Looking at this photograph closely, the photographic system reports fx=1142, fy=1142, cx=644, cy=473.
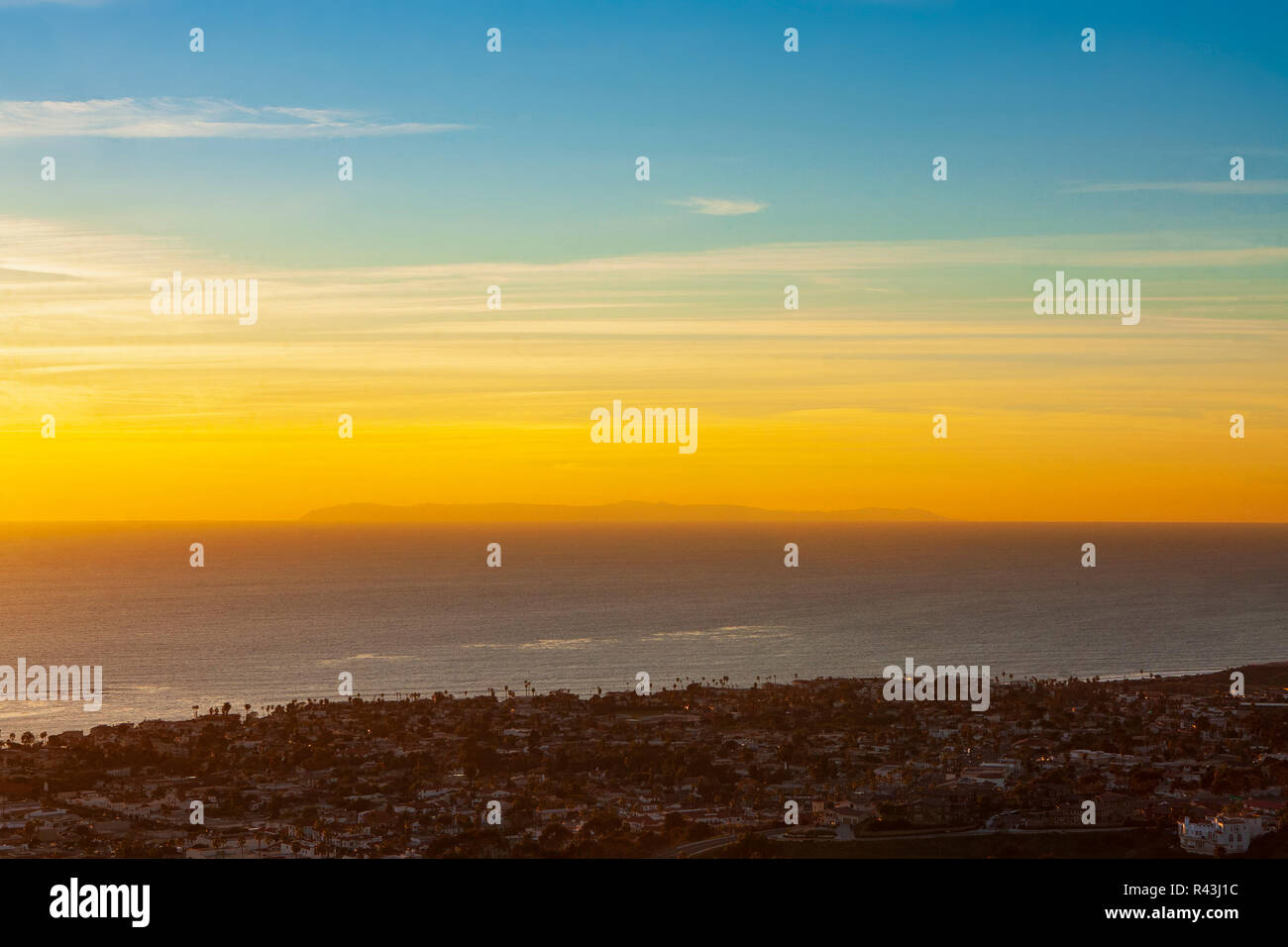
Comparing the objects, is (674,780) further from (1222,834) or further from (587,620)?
(587,620)

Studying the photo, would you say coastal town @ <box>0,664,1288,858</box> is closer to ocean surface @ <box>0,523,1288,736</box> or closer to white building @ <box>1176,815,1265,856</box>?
white building @ <box>1176,815,1265,856</box>

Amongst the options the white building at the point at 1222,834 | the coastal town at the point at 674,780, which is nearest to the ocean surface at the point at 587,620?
the coastal town at the point at 674,780

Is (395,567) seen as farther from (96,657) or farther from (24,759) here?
(24,759)

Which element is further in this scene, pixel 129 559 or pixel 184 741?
pixel 129 559
